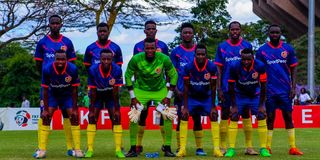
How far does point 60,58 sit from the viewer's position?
35.0ft

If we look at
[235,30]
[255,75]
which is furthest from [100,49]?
[255,75]

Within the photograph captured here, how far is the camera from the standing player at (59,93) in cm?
1073

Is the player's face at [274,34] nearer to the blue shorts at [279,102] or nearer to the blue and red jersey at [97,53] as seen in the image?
the blue shorts at [279,102]

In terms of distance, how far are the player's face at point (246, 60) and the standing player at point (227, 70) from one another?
0.57m

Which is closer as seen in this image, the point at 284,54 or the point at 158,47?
the point at 284,54

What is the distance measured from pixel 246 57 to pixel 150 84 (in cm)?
175

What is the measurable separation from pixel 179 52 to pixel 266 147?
246cm

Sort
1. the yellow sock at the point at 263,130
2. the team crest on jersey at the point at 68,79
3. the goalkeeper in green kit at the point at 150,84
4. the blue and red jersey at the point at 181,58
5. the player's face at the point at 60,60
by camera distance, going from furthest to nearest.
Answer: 1. the blue and red jersey at the point at 181,58
2. the yellow sock at the point at 263,130
3. the team crest on jersey at the point at 68,79
4. the goalkeeper in green kit at the point at 150,84
5. the player's face at the point at 60,60

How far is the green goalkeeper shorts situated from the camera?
35.7 feet

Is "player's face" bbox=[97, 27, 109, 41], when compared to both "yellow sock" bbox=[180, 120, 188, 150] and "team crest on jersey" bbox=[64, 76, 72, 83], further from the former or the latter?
"yellow sock" bbox=[180, 120, 188, 150]

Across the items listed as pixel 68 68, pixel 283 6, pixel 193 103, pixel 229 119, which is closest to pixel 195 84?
pixel 193 103

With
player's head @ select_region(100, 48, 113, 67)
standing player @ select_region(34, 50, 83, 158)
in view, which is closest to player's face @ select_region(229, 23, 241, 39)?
player's head @ select_region(100, 48, 113, 67)

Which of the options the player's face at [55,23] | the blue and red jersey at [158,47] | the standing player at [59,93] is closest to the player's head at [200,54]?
the blue and red jersey at [158,47]

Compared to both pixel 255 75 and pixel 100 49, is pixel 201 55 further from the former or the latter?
pixel 100 49
